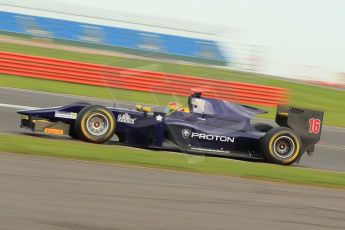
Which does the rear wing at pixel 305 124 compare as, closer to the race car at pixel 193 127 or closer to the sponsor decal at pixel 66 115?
the race car at pixel 193 127

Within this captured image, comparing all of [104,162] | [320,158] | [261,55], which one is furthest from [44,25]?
[104,162]

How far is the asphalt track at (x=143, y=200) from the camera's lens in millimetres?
4879

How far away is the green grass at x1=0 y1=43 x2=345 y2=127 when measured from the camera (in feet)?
31.2

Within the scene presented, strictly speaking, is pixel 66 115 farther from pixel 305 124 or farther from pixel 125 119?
pixel 305 124

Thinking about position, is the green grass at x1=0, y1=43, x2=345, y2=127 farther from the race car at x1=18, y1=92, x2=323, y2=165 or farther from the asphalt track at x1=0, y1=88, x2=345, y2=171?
the asphalt track at x1=0, y1=88, x2=345, y2=171

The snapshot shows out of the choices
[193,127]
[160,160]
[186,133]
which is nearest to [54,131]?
[160,160]

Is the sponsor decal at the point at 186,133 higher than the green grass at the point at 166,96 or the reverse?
the reverse

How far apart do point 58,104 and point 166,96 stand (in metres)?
5.87

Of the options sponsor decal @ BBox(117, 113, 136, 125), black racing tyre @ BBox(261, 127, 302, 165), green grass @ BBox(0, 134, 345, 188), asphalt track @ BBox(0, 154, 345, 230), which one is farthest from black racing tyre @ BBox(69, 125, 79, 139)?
black racing tyre @ BBox(261, 127, 302, 165)

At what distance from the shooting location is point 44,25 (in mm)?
28641

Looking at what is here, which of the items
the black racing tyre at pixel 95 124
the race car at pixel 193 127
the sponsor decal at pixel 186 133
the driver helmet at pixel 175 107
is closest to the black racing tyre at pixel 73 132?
the race car at pixel 193 127

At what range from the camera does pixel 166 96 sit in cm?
952

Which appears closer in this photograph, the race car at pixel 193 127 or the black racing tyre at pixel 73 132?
the race car at pixel 193 127

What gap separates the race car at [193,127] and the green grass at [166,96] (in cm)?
28
